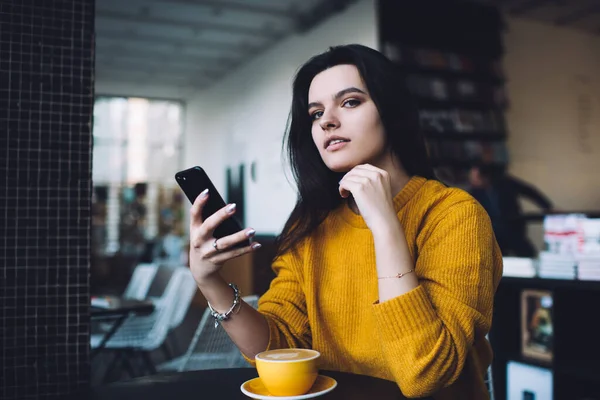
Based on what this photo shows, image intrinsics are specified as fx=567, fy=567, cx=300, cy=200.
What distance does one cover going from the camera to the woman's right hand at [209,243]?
1.12 meters

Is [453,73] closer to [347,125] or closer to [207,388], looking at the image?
[347,125]

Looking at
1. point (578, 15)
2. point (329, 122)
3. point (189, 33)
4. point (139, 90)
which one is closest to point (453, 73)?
point (578, 15)

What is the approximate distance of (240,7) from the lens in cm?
652

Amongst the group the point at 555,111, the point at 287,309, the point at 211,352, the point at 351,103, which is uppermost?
the point at 555,111

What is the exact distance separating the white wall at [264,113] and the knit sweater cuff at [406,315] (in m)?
5.08

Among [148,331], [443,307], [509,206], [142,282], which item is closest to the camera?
[443,307]

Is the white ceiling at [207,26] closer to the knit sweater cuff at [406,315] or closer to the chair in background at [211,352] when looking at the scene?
the chair in background at [211,352]

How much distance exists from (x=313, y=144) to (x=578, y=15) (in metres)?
6.49

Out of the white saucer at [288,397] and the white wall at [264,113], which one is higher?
the white wall at [264,113]

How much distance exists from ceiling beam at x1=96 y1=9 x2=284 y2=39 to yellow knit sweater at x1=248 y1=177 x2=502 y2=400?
19.4ft

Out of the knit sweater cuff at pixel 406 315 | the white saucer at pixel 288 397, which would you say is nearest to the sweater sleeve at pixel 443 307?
the knit sweater cuff at pixel 406 315

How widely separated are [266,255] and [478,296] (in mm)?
5491

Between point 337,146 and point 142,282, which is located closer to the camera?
point 337,146

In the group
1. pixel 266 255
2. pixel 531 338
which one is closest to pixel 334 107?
pixel 531 338
